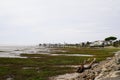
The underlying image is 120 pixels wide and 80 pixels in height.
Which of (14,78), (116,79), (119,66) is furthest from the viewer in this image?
(14,78)

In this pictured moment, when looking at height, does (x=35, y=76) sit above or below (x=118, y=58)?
below

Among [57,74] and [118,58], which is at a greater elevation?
[118,58]

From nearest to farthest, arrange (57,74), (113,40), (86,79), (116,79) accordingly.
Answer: (116,79) → (86,79) → (57,74) → (113,40)

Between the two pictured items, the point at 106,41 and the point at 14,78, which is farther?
the point at 106,41

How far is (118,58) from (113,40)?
152m

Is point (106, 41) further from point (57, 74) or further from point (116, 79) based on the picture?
point (116, 79)

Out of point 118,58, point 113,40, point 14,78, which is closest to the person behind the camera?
point 118,58

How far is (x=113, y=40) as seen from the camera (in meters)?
173

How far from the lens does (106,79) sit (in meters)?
18.1

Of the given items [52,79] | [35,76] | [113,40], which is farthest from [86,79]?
[113,40]

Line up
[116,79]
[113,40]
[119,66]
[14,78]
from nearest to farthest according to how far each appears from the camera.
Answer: [116,79] < [119,66] < [14,78] < [113,40]

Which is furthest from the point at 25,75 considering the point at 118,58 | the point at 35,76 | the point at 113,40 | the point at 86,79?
the point at 113,40

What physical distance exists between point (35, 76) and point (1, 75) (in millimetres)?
4024

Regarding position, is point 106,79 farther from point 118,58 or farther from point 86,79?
point 86,79
